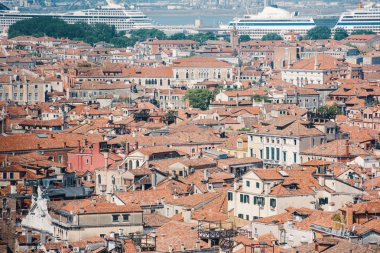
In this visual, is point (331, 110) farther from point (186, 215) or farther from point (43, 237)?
point (43, 237)

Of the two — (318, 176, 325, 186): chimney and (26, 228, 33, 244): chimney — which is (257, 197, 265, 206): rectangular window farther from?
(26, 228, 33, 244): chimney

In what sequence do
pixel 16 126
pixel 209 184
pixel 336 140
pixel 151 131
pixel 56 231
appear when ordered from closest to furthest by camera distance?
pixel 56 231, pixel 209 184, pixel 336 140, pixel 151 131, pixel 16 126

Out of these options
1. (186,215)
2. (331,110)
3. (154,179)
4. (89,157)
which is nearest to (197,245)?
(186,215)

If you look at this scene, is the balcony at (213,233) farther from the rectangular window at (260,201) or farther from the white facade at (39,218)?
the rectangular window at (260,201)

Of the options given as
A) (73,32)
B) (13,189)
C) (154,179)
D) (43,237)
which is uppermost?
(43,237)

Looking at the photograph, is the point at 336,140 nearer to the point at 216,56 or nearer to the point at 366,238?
the point at 366,238

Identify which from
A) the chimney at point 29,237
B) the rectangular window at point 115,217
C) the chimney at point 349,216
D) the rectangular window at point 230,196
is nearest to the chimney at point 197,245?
the chimney at point 349,216

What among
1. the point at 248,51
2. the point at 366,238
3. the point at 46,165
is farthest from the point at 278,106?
the point at 248,51

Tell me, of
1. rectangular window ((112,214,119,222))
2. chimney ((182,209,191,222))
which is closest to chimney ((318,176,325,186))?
chimney ((182,209,191,222))
